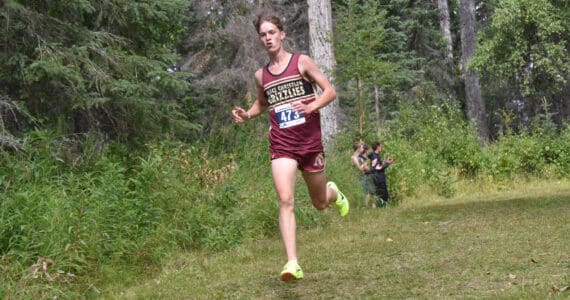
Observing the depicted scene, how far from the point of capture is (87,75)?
30.5 feet

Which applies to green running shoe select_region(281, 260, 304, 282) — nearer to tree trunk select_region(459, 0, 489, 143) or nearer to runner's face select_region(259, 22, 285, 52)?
runner's face select_region(259, 22, 285, 52)

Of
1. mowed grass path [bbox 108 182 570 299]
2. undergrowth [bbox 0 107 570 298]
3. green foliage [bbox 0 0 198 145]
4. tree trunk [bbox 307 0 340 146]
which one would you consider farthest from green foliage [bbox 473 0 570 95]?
green foliage [bbox 0 0 198 145]

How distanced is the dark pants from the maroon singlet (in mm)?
6918

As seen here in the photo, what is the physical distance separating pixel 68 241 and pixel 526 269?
3.99 meters

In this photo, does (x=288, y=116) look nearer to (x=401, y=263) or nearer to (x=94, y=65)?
(x=401, y=263)

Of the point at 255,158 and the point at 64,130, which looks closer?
the point at 64,130

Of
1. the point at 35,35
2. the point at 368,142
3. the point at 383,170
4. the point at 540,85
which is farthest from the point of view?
the point at 540,85

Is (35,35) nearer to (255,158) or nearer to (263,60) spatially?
(255,158)

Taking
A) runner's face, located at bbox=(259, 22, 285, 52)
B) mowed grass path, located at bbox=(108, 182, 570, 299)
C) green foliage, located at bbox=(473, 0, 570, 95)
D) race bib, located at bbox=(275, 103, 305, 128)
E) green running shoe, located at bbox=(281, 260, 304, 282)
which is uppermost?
green foliage, located at bbox=(473, 0, 570, 95)

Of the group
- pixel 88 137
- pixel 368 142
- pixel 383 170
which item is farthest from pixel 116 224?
pixel 368 142

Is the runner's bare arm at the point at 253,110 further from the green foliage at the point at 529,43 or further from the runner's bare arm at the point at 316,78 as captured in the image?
the green foliage at the point at 529,43

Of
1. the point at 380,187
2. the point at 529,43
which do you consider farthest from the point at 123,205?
the point at 529,43

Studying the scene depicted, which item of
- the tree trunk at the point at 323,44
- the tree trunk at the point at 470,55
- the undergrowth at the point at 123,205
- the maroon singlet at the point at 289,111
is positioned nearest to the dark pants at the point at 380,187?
the undergrowth at the point at 123,205

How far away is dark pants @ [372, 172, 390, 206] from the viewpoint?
41.8ft
